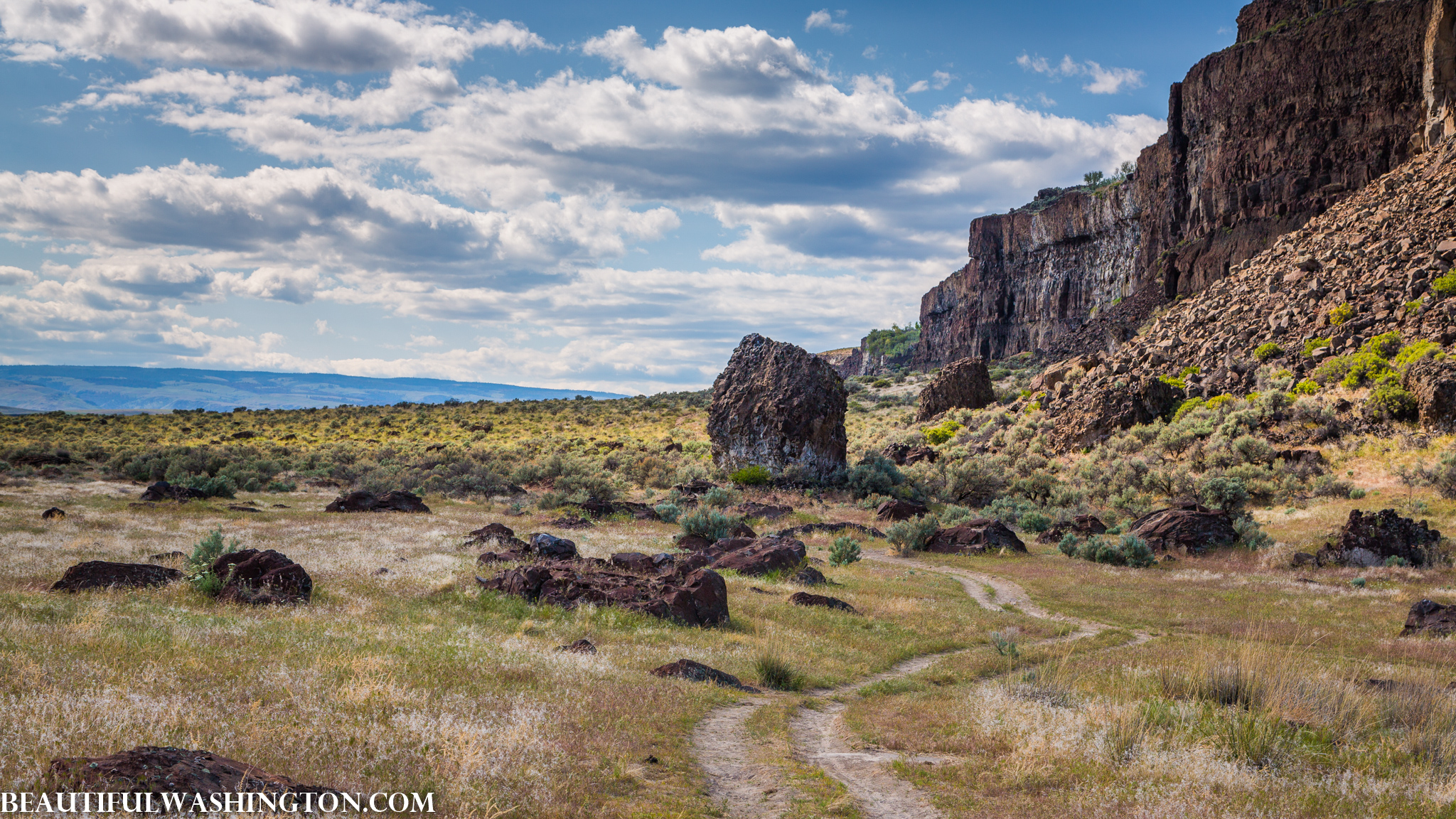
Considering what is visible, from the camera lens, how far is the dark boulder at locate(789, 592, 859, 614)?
15031 mm

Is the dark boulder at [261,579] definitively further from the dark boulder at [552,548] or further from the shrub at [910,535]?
the shrub at [910,535]

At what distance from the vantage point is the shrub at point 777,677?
10.3 m

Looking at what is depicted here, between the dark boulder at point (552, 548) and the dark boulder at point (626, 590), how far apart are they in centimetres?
252

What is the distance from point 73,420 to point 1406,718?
8915cm

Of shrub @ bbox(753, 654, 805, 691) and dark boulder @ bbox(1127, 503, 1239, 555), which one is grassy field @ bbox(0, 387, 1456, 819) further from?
dark boulder @ bbox(1127, 503, 1239, 555)

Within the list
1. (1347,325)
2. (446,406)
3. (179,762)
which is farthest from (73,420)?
(1347,325)

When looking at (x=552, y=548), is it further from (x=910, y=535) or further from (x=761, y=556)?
(x=910, y=535)

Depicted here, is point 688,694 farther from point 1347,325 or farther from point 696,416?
point 696,416

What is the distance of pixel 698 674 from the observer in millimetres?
9758

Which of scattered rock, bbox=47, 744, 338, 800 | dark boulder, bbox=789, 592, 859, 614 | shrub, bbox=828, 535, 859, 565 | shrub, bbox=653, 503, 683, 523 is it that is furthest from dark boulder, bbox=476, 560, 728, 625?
shrub, bbox=653, 503, 683, 523

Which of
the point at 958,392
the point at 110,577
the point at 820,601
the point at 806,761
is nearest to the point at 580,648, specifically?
the point at 806,761

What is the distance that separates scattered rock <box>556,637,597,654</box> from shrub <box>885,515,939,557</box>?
15.8 meters

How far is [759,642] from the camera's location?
480 inches

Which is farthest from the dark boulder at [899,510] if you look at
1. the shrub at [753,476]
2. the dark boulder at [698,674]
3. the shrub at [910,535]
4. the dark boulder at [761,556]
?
the dark boulder at [698,674]
